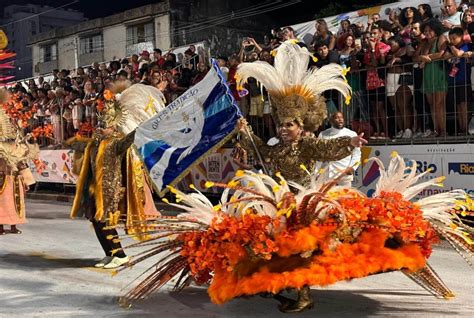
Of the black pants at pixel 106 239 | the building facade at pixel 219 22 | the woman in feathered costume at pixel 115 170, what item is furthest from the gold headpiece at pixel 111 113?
the building facade at pixel 219 22

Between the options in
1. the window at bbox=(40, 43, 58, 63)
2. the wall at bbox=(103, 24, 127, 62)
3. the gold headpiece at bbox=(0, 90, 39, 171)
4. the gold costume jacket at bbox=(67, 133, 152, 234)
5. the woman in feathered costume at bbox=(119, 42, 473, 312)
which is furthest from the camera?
the window at bbox=(40, 43, 58, 63)

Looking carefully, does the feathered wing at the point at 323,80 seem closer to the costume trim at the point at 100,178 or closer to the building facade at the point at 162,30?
the costume trim at the point at 100,178

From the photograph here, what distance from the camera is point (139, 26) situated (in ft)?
101

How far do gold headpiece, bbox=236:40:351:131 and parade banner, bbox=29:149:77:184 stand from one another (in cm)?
1294

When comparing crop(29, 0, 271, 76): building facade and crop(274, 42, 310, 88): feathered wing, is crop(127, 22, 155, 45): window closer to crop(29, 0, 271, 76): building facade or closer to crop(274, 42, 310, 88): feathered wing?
crop(29, 0, 271, 76): building facade

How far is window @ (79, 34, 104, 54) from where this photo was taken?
32938 mm

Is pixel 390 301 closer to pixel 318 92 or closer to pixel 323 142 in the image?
pixel 323 142

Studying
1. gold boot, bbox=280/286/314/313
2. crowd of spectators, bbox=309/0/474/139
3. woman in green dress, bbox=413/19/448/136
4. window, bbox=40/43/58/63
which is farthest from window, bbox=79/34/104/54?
gold boot, bbox=280/286/314/313

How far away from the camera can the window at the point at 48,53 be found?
36.2 metres

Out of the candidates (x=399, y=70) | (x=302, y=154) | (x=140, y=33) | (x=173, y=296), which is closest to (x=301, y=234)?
(x=302, y=154)

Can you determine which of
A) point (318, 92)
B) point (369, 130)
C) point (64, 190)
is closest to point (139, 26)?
point (64, 190)

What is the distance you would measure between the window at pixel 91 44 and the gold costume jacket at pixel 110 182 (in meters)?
26.0

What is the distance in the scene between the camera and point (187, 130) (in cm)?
642

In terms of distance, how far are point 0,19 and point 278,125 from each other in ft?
191
